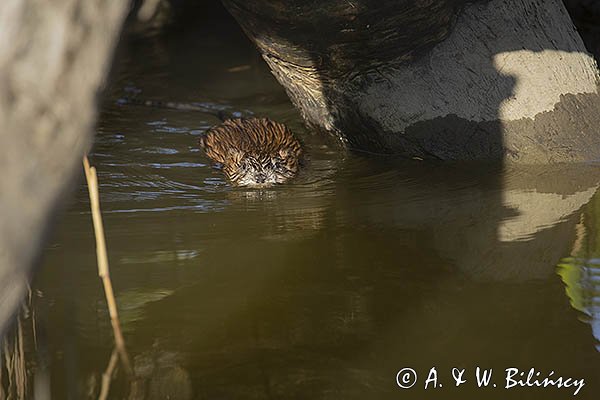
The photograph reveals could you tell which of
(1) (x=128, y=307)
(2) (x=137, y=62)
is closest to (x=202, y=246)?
(1) (x=128, y=307)

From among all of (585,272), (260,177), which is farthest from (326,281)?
(260,177)

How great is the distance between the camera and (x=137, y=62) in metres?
8.86

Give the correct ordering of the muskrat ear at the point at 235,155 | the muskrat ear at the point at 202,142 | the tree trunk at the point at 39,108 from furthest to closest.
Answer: the muskrat ear at the point at 202,142
the muskrat ear at the point at 235,155
the tree trunk at the point at 39,108

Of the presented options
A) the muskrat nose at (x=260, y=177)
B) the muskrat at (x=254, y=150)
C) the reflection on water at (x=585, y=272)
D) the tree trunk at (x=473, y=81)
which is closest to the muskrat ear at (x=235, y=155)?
the muskrat at (x=254, y=150)

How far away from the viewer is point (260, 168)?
6.23m

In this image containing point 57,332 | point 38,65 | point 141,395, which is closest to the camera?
point 38,65

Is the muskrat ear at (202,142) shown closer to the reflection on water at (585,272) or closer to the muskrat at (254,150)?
the muskrat at (254,150)

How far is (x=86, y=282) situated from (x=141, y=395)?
1.05 metres

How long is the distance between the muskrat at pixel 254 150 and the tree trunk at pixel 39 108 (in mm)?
4172

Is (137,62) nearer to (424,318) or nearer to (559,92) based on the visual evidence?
(559,92)

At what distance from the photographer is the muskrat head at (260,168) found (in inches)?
243

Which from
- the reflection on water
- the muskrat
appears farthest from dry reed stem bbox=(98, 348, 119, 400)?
the muskrat

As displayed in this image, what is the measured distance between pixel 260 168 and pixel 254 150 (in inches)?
14.3

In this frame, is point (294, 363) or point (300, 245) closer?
point (294, 363)
